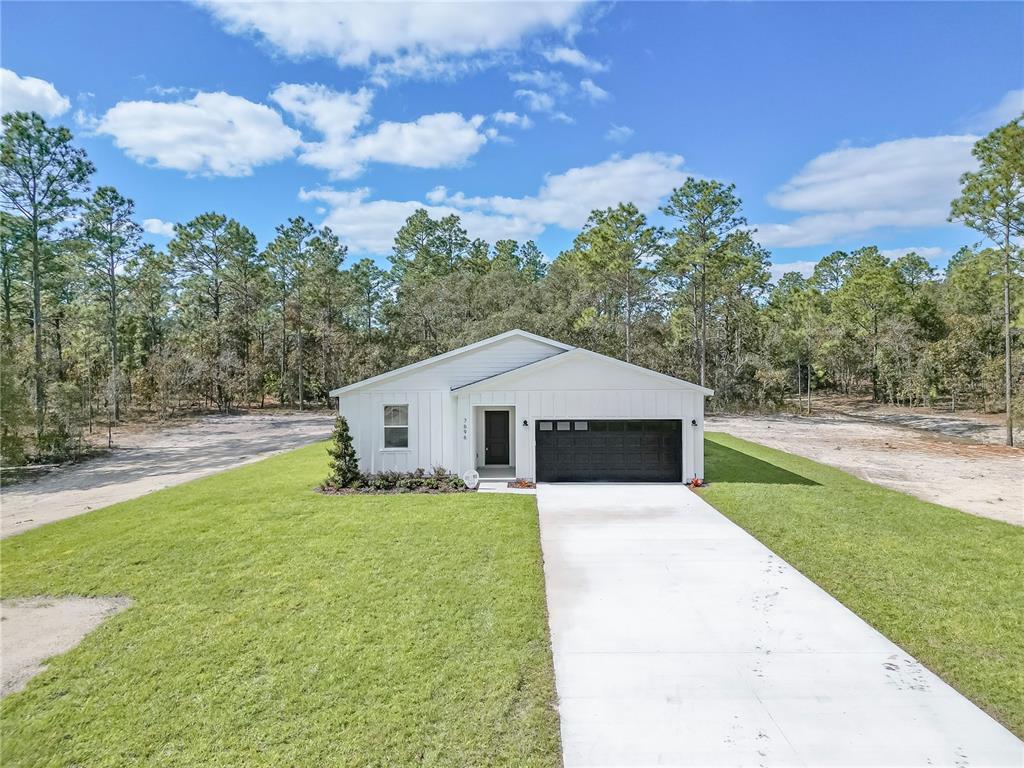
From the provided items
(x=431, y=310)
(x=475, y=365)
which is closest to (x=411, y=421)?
(x=475, y=365)

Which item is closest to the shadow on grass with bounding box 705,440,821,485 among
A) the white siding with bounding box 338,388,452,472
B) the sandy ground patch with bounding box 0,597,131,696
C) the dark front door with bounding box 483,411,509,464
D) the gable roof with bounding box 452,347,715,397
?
the gable roof with bounding box 452,347,715,397

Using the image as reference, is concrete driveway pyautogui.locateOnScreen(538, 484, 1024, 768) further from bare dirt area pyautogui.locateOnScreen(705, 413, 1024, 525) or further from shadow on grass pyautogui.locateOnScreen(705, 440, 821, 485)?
bare dirt area pyautogui.locateOnScreen(705, 413, 1024, 525)

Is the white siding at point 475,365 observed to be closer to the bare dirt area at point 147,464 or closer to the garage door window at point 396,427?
the garage door window at point 396,427

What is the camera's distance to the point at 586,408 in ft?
41.7

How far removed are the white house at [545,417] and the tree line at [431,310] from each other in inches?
734

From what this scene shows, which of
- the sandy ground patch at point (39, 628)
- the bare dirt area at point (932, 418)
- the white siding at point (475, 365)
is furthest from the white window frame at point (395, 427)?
the bare dirt area at point (932, 418)

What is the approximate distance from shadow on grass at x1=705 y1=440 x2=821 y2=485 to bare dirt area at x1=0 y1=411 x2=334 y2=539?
49.1 feet

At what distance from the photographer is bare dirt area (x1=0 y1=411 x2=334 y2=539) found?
38.4ft

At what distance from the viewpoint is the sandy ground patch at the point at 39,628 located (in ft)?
16.0

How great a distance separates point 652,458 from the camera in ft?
42.5

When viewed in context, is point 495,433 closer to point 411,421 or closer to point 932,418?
point 411,421

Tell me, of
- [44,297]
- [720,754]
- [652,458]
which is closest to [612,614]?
[720,754]

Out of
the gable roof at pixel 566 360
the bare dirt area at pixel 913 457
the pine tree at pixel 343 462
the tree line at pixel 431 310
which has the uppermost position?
the tree line at pixel 431 310

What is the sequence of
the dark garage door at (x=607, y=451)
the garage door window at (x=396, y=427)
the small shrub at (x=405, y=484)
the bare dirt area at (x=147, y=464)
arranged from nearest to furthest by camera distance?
1. the bare dirt area at (x=147, y=464)
2. the small shrub at (x=405, y=484)
3. the dark garage door at (x=607, y=451)
4. the garage door window at (x=396, y=427)
